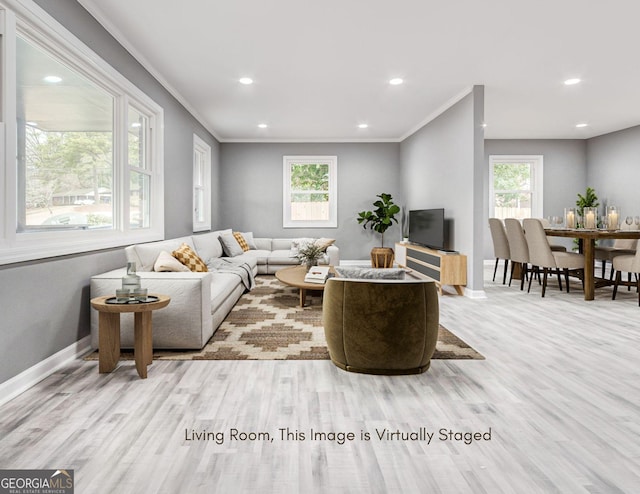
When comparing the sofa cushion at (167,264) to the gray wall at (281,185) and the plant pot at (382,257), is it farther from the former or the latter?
the plant pot at (382,257)

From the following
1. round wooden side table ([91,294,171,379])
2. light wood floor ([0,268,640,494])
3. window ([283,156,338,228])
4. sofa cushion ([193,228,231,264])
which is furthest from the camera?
window ([283,156,338,228])

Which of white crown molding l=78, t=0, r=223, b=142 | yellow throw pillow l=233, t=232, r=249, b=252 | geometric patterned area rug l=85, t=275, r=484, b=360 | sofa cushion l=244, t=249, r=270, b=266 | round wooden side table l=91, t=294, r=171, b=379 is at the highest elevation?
white crown molding l=78, t=0, r=223, b=142

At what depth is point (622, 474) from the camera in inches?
61.6

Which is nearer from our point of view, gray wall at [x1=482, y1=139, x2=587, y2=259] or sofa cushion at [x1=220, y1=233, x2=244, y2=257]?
sofa cushion at [x1=220, y1=233, x2=244, y2=257]

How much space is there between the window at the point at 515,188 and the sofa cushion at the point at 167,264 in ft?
22.7

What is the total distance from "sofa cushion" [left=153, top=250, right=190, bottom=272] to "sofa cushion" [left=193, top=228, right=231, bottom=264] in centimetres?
172

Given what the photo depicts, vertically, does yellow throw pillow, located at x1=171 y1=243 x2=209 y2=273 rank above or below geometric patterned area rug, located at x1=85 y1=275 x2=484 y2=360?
above

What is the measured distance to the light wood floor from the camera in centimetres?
154

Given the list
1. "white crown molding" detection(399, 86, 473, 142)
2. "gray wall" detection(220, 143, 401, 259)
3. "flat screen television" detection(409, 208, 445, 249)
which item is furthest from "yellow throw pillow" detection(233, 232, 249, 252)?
"white crown molding" detection(399, 86, 473, 142)

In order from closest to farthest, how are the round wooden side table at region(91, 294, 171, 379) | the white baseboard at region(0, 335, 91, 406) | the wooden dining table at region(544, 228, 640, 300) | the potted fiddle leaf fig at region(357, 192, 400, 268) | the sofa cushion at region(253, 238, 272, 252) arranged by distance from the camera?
the white baseboard at region(0, 335, 91, 406)
the round wooden side table at region(91, 294, 171, 379)
the wooden dining table at region(544, 228, 640, 300)
the sofa cushion at region(253, 238, 272, 252)
the potted fiddle leaf fig at region(357, 192, 400, 268)

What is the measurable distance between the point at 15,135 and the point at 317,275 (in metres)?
2.99

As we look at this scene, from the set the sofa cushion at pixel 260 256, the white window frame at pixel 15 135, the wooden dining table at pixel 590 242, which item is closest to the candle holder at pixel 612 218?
the wooden dining table at pixel 590 242

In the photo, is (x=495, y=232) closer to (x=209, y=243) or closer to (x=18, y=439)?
(x=209, y=243)

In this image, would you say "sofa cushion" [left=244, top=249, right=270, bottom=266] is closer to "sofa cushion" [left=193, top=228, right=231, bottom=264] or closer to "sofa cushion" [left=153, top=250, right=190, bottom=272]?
"sofa cushion" [left=193, top=228, right=231, bottom=264]
